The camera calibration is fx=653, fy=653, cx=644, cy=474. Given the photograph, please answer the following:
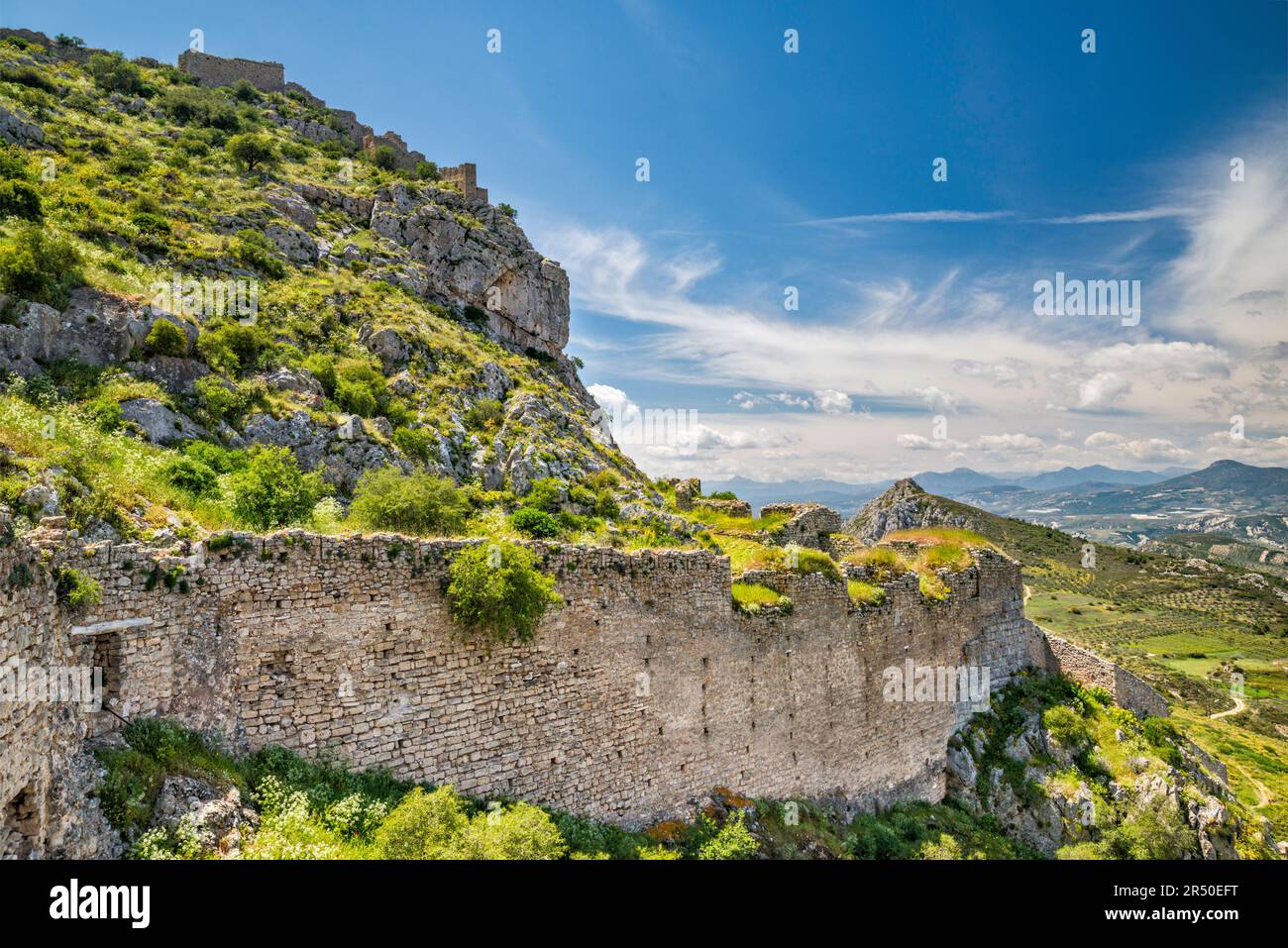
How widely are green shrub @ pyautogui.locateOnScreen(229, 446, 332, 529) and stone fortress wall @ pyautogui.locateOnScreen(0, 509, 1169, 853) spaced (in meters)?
6.25

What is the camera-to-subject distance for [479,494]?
109 ft

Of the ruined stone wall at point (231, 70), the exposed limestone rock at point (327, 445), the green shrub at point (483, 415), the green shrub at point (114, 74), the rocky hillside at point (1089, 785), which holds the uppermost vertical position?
the ruined stone wall at point (231, 70)

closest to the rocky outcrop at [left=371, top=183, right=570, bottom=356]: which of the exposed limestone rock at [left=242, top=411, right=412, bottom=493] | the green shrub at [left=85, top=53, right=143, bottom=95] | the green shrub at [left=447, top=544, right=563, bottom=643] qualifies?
the green shrub at [left=85, top=53, right=143, bottom=95]

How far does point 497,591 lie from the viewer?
938 cm

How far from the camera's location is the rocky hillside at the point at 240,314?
1666cm

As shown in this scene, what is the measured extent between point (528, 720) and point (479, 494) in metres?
24.1

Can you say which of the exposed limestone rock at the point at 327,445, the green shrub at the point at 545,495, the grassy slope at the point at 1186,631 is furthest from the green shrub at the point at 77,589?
the grassy slope at the point at 1186,631

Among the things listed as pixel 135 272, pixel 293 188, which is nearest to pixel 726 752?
pixel 135 272

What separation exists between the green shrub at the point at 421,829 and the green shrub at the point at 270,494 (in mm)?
8176

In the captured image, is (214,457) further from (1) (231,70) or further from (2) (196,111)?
(1) (231,70)

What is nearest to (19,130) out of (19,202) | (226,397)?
(19,202)

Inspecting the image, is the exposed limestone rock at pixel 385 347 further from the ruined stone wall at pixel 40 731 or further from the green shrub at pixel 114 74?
the green shrub at pixel 114 74
